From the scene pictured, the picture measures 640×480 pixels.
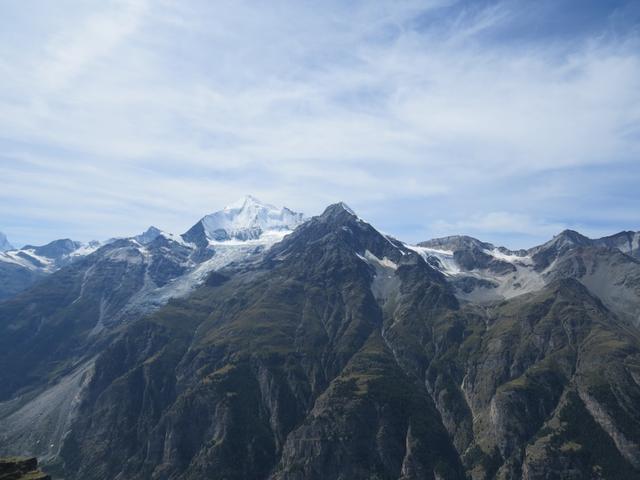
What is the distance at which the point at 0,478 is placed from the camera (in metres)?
151

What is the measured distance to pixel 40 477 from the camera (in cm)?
15275

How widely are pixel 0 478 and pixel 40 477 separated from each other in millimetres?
10272
